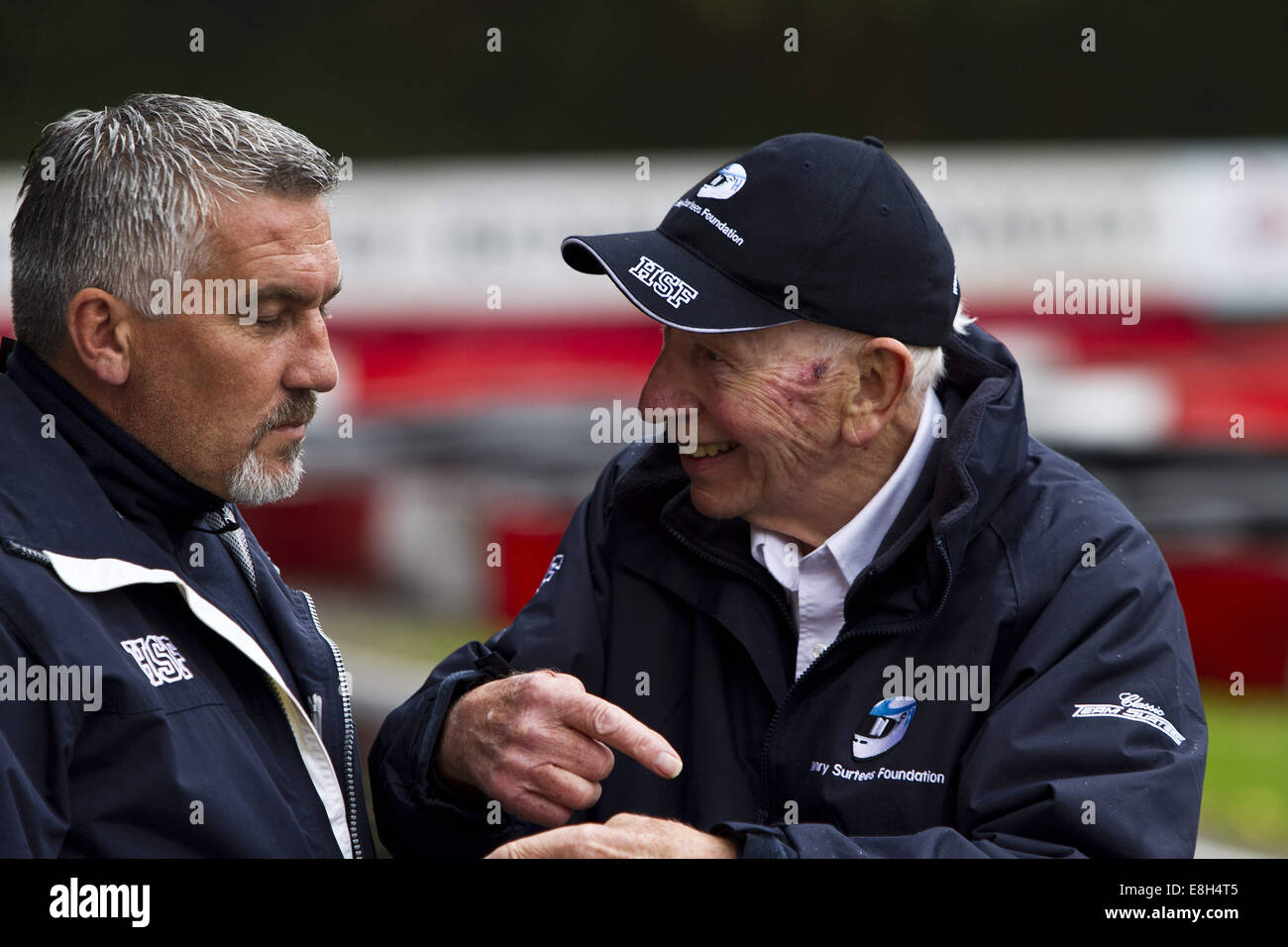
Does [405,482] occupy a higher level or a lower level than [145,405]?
lower

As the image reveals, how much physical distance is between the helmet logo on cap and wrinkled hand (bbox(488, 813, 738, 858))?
1084 mm

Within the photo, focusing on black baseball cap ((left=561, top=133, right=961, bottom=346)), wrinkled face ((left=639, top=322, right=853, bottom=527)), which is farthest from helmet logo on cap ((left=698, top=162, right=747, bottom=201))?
wrinkled face ((left=639, top=322, right=853, bottom=527))

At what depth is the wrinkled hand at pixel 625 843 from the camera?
2178mm

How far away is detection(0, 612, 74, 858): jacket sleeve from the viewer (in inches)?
80.5

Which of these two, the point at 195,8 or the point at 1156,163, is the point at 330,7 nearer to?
the point at 195,8

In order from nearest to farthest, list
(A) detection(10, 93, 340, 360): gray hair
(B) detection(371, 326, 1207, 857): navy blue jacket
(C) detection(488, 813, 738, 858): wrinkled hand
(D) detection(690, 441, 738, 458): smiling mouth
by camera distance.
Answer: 1. (C) detection(488, 813, 738, 858): wrinkled hand
2. (B) detection(371, 326, 1207, 857): navy blue jacket
3. (A) detection(10, 93, 340, 360): gray hair
4. (D) detection(690, 441, 738, 458): smiling mouth

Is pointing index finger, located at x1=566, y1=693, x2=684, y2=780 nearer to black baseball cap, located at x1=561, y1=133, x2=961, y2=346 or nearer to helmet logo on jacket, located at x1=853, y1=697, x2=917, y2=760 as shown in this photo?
helmet logo on jacket, located at x1=853, y1=697, x2=917, y2=760

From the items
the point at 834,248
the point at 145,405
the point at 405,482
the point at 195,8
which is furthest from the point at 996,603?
the point at 195,8

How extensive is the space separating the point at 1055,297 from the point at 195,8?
13.1m

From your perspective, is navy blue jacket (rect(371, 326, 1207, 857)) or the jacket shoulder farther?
the jacket shoulder

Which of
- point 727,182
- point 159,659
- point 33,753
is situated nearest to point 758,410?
point 727,182

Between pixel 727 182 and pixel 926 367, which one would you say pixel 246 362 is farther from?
pixel 926 367

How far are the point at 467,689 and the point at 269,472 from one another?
51cm

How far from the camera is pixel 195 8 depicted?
20938 millimetres
